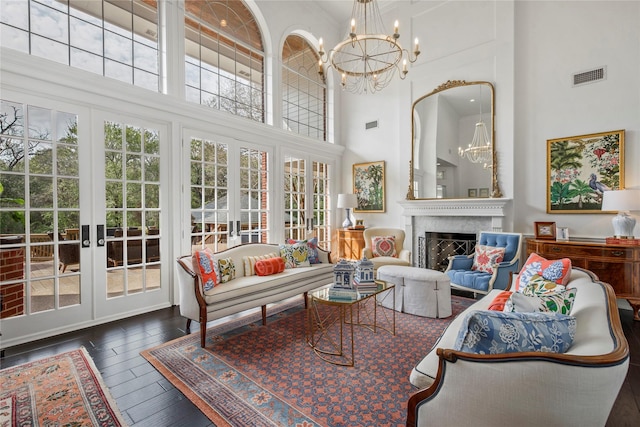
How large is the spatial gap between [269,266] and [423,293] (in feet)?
6.14

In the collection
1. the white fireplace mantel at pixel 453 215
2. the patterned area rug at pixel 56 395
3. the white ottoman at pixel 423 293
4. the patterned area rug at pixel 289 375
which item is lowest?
the patterned area rug at pixel 289 375

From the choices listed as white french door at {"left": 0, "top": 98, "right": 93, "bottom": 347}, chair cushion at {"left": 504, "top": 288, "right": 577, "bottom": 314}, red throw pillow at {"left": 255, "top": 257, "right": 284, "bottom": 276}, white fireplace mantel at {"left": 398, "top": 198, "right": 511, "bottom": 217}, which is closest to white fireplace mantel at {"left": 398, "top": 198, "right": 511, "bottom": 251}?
white fireplace mantel at {"left": 398, "top": 198, "right": 511, "bottom": 217}

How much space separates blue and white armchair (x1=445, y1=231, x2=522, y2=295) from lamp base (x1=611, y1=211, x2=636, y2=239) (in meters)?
1.01

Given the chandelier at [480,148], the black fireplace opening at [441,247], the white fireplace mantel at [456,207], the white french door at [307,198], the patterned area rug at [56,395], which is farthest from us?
the white french door at [307,198]

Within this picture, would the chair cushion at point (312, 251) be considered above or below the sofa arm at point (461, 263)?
above

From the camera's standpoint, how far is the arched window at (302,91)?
5.90 metres

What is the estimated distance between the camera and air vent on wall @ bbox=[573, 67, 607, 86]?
4059mm

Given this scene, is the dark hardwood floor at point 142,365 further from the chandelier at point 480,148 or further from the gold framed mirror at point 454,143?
the chandelier at point 480,148

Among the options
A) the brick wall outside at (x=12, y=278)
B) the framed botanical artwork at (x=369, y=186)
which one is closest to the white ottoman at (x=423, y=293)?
the framed botanical artwork at (x=369, y=186)

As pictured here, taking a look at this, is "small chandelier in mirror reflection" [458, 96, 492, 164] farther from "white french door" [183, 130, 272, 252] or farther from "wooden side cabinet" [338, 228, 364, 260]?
"white french door" [183, 130, 272, 252]

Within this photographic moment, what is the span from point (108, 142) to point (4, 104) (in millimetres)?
864

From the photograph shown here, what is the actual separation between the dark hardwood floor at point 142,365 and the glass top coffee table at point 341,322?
45.4 inches

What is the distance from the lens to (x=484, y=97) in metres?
4.91

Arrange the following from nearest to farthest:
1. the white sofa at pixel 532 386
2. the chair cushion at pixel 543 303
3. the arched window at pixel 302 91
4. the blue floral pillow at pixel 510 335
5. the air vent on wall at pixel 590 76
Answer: the white sofa at pixel 532 386 < the blue floral pillow at pixel 510 335 < the chair cushion at pixel 543 303 < the air vent on wall at pixel 590 76 < the arched window at pixel 302 91
